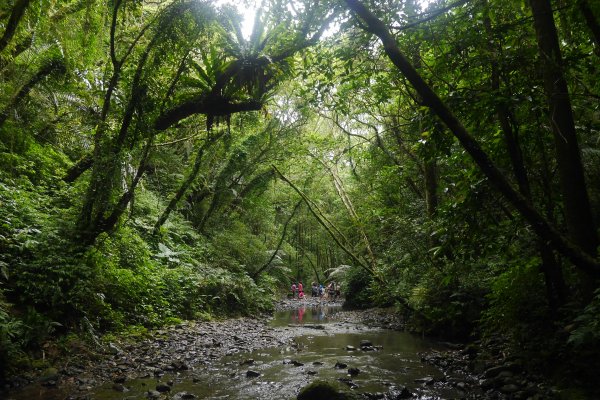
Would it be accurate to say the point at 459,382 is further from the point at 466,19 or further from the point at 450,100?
the point at 466,19

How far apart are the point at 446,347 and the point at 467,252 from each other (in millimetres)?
4259

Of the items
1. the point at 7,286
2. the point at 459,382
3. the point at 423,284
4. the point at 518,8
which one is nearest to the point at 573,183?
the point at 518,8

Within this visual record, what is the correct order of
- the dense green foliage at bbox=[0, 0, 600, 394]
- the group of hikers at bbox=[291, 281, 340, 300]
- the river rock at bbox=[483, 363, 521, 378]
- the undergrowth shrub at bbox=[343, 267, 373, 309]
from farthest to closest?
1. the group of hikers at bbox=[291, 281, 340, 300]
2. the undergrowth shrub at bbox=[343, 267, 373, 309]
3. the river rock at bbox=[483, 363, 521, 378]
4. the dense green foliage at bbox=[0, 0, 600, 394]

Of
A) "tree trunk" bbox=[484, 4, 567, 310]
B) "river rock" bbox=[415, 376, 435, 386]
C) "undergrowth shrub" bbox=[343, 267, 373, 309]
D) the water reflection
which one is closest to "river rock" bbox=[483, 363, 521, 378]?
"river rock" bbox=[415, 376, 435, 386]

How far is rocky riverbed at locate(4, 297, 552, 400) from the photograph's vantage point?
457 cm

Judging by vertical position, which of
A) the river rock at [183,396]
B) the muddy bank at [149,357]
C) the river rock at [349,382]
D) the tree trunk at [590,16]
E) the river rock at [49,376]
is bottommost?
the muddy bank at [149,357]

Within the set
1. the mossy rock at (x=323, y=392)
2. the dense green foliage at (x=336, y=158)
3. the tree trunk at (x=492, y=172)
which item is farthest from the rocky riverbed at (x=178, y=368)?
the tree trunk at (x=492, y=172)

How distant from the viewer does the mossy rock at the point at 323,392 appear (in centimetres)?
446

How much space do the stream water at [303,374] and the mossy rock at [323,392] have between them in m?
0.44

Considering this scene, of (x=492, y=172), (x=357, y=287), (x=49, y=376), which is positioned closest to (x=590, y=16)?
(x=492, y=172)

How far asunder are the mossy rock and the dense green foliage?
2.46 metres

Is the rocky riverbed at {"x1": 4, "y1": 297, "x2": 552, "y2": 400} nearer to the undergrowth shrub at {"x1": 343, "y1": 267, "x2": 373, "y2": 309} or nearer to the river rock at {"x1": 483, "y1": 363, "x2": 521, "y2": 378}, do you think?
the river rock at {"x1": 483, "y1": 363, "x2": 521, "y2": 378}

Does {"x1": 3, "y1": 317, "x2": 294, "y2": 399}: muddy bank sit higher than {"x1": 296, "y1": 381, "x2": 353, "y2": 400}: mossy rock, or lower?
lower

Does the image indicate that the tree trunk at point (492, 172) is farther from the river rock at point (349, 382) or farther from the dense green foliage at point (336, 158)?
A: the river rock at point (349, 382)
